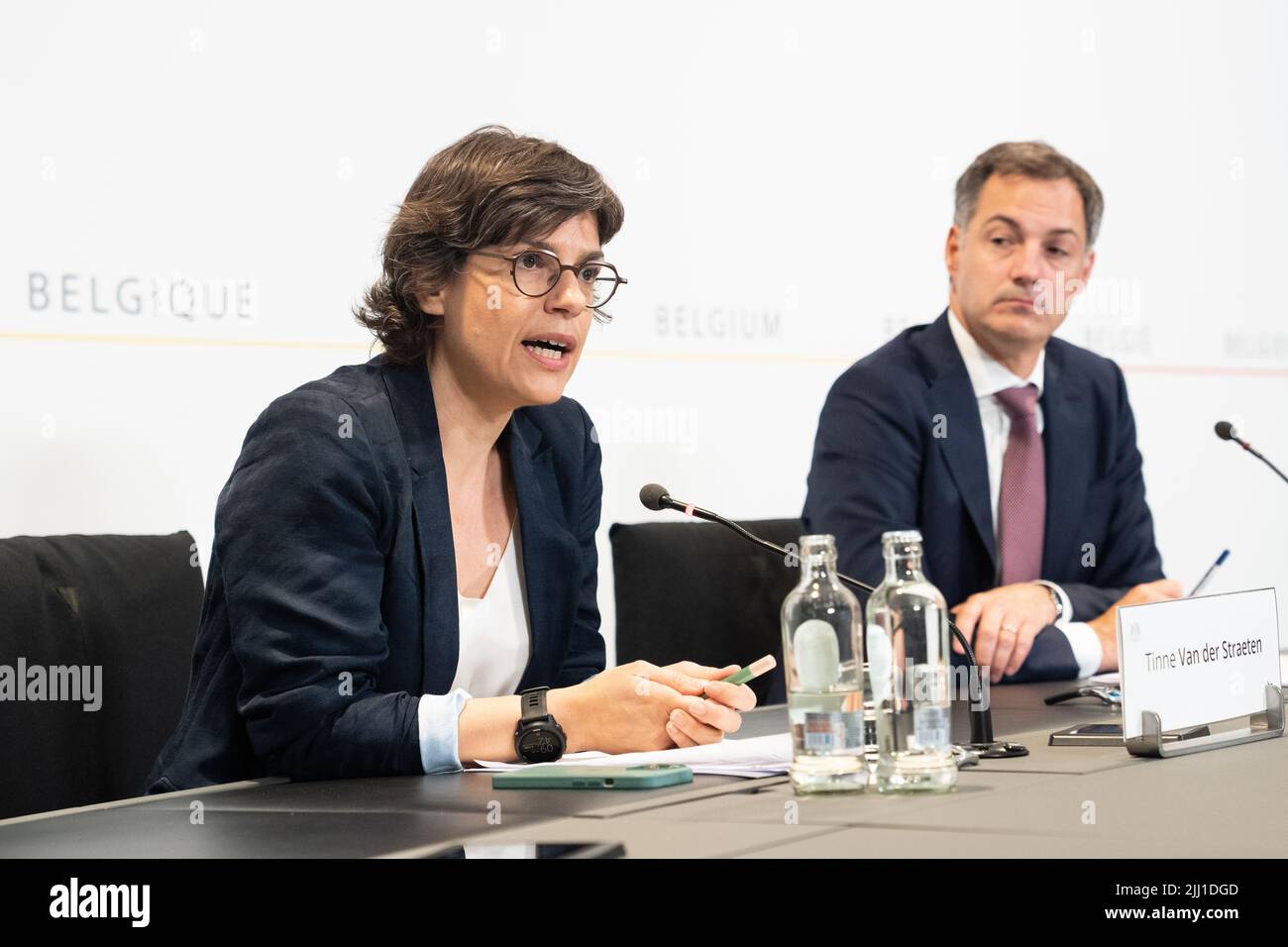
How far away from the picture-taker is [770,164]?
3.51 meters

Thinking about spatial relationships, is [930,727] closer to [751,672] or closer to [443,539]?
[751,672]

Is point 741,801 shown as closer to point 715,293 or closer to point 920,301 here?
point 715,293

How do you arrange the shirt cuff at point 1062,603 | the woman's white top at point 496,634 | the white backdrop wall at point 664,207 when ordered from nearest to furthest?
1. the woman's white top at point 496,634
2. the white backdrop wall at point 664,207
3. the shirt cuff at point 1062,603

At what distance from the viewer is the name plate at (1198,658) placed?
5.05 ft

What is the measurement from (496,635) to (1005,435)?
4.32ft

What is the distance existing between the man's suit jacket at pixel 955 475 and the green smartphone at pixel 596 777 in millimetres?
1308

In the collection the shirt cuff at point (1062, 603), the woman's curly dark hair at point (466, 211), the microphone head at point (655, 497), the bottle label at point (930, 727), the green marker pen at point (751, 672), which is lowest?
the bottle label at point (930, 727)

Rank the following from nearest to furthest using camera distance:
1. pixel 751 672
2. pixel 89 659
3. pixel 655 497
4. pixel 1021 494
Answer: pixel 751 672
pixel 655 497
pixel 89 659
pixel 1021 494

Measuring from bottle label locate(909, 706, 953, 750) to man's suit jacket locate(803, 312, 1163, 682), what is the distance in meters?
1.36

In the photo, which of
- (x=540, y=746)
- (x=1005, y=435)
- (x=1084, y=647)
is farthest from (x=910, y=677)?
(x=1005, y=435)

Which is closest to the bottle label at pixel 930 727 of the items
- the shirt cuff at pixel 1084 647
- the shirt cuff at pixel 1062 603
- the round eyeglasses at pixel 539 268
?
the round eyeglasses at pixel 539 268

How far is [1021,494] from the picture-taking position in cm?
288

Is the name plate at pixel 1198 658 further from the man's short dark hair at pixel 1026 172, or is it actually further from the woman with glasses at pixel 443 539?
the man's short dark hair at pixel 1026 172
